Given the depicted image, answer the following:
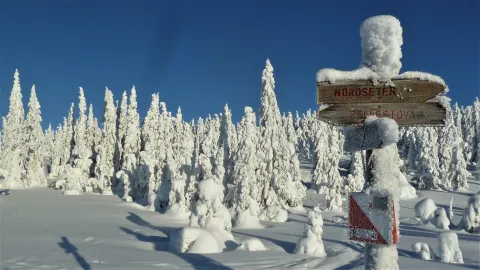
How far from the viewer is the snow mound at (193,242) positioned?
16.0 metres

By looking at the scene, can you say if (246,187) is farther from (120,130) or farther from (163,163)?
(120,130)

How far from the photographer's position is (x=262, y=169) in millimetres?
34969

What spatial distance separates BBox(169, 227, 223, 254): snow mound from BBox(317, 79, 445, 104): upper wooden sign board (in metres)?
12.5

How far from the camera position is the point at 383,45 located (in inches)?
180

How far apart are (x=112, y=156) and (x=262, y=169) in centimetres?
2646

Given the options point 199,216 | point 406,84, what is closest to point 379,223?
point 406,84

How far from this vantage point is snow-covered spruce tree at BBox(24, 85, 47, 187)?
51875 millimetres

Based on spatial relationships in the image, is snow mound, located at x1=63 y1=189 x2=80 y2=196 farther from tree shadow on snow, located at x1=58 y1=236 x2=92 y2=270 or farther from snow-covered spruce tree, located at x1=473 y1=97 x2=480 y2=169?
snow-covered spruce tree, located at x1=473 y1=97 x2=480 y2=169

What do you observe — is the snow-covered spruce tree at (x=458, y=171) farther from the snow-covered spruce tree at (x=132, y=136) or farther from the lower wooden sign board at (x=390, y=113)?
the lower wooden sign board at (x=390, y=113)

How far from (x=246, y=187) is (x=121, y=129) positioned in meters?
28.7

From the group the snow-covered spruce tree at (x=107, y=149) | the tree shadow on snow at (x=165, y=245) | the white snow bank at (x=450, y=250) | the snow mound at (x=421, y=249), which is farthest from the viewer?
the snow-covered spruce tree at (x=107, y=149)

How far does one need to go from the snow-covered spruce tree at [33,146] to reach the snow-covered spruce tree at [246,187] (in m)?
31.6

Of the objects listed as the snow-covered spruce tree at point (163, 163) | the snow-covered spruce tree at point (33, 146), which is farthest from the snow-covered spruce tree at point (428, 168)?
the snow-covered spruce tree at point (33, 146)

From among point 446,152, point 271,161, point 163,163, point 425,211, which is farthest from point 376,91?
point 446,152
